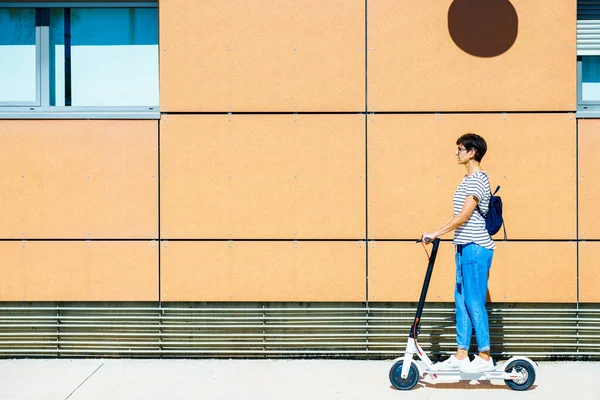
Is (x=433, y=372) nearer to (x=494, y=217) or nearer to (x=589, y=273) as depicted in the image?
(x=494, y=217)

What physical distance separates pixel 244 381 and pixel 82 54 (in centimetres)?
333

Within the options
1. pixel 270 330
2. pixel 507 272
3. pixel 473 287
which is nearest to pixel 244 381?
pixel 270 330

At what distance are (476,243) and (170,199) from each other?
266cm

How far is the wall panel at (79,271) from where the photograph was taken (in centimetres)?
592

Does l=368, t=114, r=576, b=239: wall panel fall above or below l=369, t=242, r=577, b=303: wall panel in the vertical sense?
above

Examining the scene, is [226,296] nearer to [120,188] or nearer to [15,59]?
[120,188]

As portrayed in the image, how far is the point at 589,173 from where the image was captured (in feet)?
19.0

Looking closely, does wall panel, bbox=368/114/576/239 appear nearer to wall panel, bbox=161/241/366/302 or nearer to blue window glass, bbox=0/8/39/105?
wall panel, bbox=161/241/366/302

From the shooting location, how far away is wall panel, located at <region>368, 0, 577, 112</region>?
19.0 ft

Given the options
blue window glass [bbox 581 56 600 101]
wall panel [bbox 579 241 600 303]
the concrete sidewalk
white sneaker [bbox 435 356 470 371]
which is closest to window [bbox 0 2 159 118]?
the concrete sidewalk

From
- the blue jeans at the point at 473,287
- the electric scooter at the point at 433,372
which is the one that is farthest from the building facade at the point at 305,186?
the electric scooter at the point at 433,372

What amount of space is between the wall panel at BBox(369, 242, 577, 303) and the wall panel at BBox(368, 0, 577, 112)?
1.24m

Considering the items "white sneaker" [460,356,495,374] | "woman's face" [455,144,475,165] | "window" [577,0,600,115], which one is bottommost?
"white sneaker" [460,356,495,374]

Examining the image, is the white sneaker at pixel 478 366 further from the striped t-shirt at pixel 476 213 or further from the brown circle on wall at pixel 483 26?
the brown circle on wall at pixel 483 26
